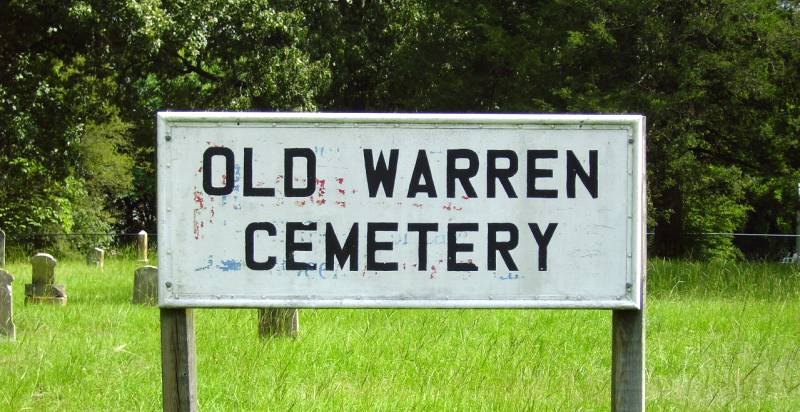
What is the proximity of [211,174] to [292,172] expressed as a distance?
279mm

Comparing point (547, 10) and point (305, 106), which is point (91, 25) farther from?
point (547, 10)

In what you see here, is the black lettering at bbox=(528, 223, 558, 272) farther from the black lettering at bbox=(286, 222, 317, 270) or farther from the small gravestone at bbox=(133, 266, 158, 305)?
the small gravestone at bbox=(133, 266, 158, 305)

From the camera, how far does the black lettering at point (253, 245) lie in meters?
3.50

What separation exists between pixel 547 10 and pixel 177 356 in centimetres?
2030

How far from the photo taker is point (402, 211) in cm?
352

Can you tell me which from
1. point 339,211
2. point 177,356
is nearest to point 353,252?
point 339,211

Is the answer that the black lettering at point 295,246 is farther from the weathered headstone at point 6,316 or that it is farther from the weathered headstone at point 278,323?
the weathered headstone at point 6,316

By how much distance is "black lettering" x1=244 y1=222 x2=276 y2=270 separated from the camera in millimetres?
3502

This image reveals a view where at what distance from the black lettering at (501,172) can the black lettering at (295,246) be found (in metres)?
0.62

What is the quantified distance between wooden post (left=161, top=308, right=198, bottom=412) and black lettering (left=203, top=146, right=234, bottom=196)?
466 mm

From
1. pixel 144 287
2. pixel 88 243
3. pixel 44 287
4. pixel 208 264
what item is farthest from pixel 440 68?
pixel 208 264

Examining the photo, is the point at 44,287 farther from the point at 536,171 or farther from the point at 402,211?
the point at 536,171

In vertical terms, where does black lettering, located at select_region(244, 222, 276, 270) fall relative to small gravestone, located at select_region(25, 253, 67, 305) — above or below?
above

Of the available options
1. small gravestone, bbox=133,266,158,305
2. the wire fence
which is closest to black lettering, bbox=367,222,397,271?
small gravestone, bbox=133,266,158,305
